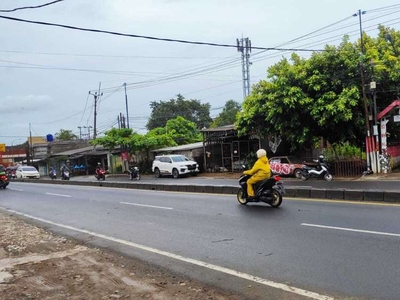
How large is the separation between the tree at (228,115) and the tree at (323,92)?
38319 millimetres

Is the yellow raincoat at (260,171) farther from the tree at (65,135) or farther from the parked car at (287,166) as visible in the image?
the tree at (65,135)

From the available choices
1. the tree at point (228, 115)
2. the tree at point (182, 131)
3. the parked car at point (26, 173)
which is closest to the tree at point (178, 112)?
the tree at point (228, 115)

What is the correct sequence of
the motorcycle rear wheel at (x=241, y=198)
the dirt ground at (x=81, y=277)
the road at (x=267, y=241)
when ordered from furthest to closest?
1. the motorcycle rear wheel at (x=241, y=198)
2. the road at (x=267, y=241)
3. the dirt ground at (x=81, y=277)

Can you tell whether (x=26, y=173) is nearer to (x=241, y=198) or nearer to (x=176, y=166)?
(x=176, y=166)

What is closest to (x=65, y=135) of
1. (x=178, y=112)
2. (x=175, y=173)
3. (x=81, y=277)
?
(x=178, y=112)

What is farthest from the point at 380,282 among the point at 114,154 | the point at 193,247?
the point at 114,154

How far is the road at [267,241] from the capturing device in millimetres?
4906

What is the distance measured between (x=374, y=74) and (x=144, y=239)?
1772 cm

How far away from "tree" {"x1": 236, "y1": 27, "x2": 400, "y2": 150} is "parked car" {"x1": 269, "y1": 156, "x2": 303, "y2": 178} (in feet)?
3.56

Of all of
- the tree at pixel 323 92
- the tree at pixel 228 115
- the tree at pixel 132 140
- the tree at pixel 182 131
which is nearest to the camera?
the tree at pixel 323 92

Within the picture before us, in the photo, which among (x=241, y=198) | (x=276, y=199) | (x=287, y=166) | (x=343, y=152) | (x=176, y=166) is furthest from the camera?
(x=176, y=166)

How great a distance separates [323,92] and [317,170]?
4.53 metres

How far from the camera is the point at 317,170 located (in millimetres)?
20266

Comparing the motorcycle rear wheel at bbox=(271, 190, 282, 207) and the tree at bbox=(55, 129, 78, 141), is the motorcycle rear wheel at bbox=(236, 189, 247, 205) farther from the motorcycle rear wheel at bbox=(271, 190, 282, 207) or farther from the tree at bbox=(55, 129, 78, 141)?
the tree at bbox=(55, 129, 78, 141)
